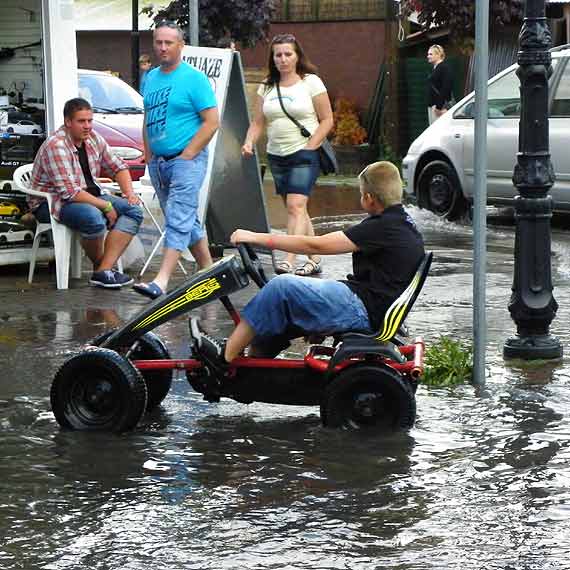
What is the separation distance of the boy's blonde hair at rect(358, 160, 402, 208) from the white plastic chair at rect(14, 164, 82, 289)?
4.41 m

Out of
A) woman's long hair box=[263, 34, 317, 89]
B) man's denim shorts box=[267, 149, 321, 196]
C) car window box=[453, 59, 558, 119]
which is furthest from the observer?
car window box=[453, 59, 558, 119]

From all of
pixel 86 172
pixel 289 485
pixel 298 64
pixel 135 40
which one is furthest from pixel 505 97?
pixel 135 40

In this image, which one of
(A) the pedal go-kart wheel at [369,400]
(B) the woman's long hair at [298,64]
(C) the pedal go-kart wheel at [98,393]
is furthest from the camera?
(B) the woman's long hair at [298,64]

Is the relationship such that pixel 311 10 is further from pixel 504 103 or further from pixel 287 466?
pixel 287 466

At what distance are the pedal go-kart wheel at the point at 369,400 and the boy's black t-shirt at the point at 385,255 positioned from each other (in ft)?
1.21

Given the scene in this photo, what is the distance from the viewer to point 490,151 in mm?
14977

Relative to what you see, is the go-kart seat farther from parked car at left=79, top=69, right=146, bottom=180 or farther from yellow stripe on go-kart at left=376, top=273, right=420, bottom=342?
parked car at left=79, top=69, right=146, bottom=180

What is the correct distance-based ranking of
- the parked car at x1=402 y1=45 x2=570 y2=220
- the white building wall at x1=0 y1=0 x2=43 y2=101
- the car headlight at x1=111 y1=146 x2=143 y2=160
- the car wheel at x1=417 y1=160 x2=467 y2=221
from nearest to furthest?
the white building wall at x1=0 y1=0 x2=43 y2=101 < the parked car at x1=402 y1=45 x2=570 y2=220 < the car wheel at x1=417 y1=160 x2=467 y2=221 < the car headlight at x1=111 y1=146 x2=143 y2=160

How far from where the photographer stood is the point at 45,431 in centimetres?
659

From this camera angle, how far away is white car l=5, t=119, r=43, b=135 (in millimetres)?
11875

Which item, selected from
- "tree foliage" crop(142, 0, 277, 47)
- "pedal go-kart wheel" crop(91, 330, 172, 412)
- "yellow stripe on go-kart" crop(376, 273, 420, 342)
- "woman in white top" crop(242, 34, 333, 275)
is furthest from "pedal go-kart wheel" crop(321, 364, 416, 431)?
"tree foliage" crop(142, 0, 277, 47)

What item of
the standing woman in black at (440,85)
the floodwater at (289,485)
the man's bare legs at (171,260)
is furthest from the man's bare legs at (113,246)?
the standing woman in black at (440,85)

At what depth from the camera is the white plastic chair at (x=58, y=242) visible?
10609mm

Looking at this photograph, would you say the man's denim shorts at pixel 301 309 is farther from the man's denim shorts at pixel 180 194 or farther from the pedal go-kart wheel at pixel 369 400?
the man's denim shorts at pixel 180 194
